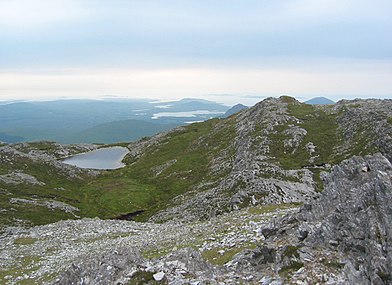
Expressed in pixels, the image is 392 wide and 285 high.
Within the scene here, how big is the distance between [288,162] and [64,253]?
55432 mm

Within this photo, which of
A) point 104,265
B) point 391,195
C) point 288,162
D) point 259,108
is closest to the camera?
point 391,195

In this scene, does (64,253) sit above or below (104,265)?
below

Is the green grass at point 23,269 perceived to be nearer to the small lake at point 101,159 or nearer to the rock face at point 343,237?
the rock face at point 343,237

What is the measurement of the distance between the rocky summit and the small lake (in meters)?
9.81

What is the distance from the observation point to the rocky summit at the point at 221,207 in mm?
20297

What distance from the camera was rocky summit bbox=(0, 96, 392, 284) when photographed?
2030 cm

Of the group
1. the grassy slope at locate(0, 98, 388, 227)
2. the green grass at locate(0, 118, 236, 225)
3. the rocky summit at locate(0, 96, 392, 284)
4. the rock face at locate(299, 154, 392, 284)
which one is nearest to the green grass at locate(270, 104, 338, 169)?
the grassy slope at locate(0, 98, 388, 227)

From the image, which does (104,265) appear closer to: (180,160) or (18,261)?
(18,261)

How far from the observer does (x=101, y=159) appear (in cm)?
16812

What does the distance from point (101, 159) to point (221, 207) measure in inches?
4534

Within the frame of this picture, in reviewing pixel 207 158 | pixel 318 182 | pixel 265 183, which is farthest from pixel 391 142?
pixel 207 158

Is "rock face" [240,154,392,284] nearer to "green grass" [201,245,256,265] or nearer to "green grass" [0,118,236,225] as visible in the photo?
"green grass" [201,245,256,265]

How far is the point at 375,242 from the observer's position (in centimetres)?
1933

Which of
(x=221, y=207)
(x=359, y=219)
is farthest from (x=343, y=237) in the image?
(x=221, y=207)
